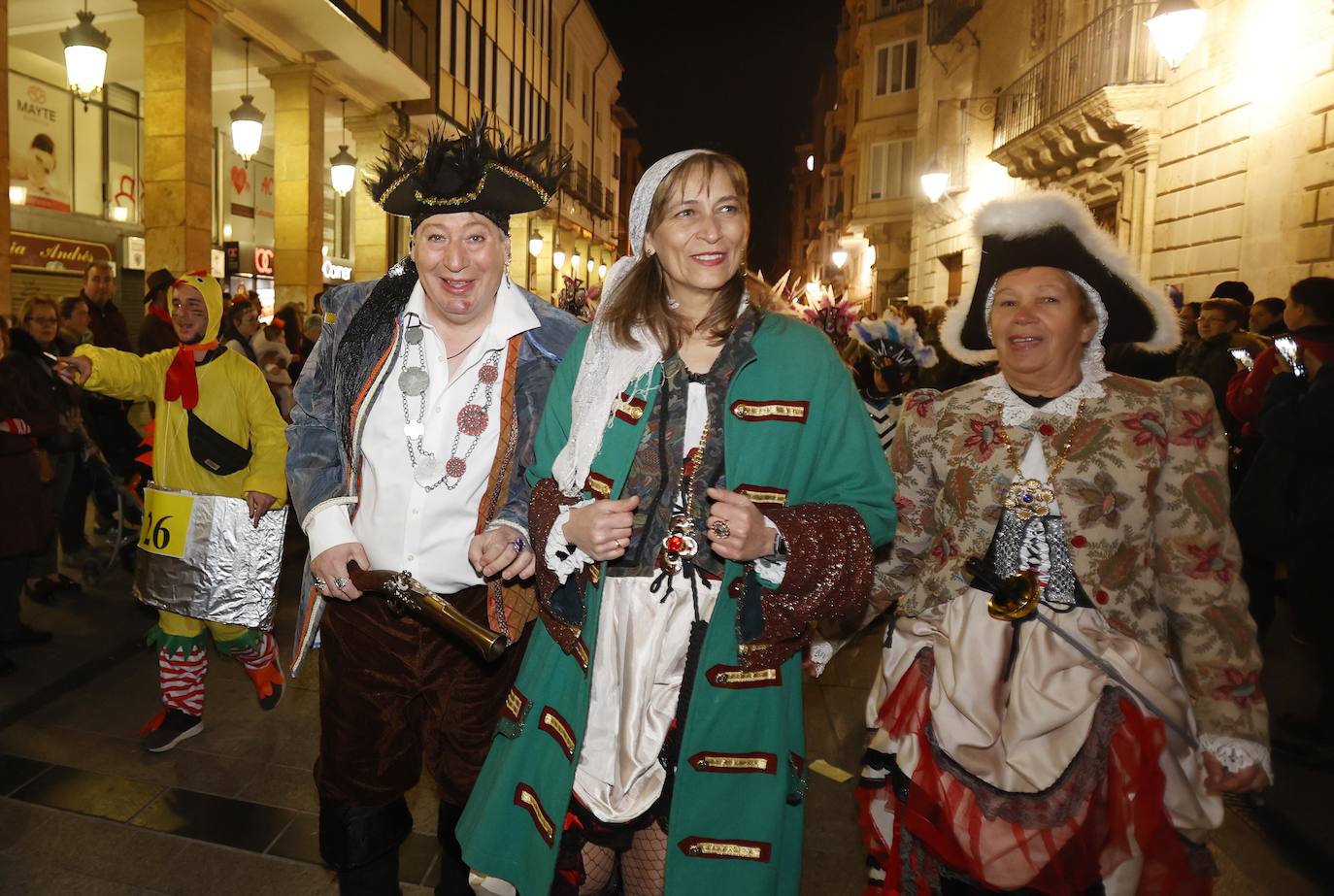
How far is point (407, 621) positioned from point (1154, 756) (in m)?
1.96

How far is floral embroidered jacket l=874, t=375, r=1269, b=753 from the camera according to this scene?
6.68 ft

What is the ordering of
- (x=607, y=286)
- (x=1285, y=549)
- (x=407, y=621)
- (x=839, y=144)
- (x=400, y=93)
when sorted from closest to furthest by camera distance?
1. (x=607, y=286)
2. (x=407, y=621)
3. (x=1285, y=549)
4. (x=400, y=93)
5. (x=839, y=144)

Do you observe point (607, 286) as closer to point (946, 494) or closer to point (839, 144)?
point (946, 494)

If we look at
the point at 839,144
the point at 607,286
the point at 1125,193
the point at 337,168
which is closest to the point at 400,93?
the point at 337,168

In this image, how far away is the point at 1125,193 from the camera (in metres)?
12.0

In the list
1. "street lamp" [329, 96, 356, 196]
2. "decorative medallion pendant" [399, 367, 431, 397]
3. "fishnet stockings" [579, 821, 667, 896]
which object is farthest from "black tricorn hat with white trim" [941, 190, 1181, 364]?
"street lamp" [329, 96, 356, 196]

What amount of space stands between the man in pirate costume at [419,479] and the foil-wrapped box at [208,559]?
4.94ft

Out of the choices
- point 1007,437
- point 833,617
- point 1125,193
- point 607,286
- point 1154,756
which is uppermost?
point 1125,193

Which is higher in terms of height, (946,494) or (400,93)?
(400,93)

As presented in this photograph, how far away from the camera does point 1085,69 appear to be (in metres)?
13.0

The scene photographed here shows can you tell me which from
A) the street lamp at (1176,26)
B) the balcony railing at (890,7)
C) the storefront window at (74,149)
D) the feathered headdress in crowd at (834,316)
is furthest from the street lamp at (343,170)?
the balcony railing at (890,7)

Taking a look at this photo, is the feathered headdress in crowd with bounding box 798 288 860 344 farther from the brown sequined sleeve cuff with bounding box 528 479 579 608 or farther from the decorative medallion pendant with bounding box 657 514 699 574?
the decorative medallion pendant with bounding box 657 514 699 574

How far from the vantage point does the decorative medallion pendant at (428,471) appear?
240 cm

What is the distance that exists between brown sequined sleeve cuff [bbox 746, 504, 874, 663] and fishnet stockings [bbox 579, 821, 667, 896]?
57cm
